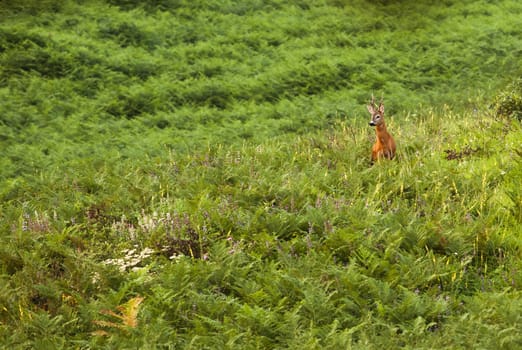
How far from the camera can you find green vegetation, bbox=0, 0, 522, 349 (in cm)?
500

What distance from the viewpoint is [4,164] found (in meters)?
11.5

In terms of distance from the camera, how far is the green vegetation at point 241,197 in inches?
Answer: 197

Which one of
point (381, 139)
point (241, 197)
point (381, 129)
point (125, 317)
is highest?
point (381, 129)

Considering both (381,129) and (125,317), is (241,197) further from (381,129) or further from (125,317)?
(125,317)

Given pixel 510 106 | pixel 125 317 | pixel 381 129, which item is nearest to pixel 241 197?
pixel 381 129

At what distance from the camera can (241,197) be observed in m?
7.79

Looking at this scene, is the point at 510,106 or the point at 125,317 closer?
the point at 125,317

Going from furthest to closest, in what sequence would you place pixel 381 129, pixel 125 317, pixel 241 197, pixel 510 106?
pixel 510 106, pixel 381 129, pixel 241 197, pixel 125 317

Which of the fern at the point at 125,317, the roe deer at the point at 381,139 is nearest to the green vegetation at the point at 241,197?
the fern at the point at 125,317

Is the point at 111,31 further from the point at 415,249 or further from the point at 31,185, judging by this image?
the point at 415,249

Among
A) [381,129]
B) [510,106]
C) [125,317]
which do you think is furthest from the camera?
[510,106]

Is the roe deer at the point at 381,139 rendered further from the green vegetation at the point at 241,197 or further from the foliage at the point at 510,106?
the foliage at the point at 510,106

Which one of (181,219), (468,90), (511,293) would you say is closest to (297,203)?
(181,219)

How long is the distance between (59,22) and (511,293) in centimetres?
1645
